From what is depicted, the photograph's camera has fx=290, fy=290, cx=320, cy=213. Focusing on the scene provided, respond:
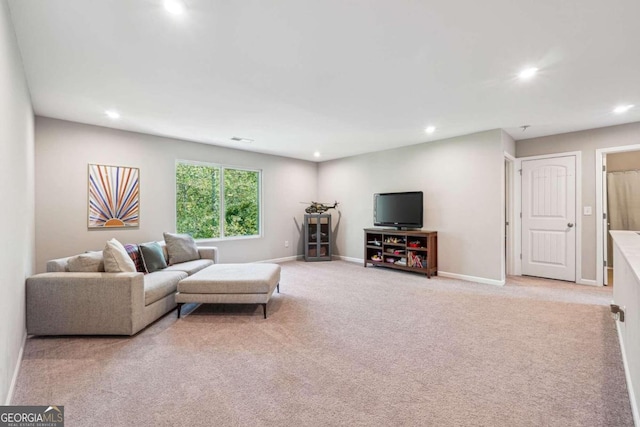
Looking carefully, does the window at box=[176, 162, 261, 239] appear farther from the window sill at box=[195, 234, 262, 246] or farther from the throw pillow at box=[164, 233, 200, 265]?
the throw pillow at box=[164, 233, 200, 265]

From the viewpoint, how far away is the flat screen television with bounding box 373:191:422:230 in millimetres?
5141

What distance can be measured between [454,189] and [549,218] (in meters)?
1.53

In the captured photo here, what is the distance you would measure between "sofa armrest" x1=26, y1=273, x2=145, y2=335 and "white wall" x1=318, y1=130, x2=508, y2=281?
14.6 feet

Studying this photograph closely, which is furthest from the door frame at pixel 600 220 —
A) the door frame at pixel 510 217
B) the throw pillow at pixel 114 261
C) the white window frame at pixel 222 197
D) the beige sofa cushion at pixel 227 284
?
the throw pillow at pixel 114 261

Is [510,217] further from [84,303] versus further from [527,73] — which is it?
[84,303]

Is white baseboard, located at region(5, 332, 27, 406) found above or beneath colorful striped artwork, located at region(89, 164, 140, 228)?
beneath

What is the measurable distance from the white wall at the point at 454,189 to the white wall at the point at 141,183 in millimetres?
1858

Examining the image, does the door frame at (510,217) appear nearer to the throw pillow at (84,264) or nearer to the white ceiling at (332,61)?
the white ceiling at (332,61)

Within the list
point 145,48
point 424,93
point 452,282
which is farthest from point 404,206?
point 145,48

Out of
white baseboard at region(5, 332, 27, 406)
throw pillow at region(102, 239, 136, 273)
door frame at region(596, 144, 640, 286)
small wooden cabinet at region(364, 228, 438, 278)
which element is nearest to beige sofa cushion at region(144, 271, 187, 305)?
throw pillow at region(102, 239, 136, 273)

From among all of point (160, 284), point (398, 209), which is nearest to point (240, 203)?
point (160, 284)

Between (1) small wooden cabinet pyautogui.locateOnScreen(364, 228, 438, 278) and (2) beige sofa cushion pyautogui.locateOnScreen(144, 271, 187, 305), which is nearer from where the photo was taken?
(2) beige sofa cushion pyautogui.locateOnScreen(144, 271, 187, 305)

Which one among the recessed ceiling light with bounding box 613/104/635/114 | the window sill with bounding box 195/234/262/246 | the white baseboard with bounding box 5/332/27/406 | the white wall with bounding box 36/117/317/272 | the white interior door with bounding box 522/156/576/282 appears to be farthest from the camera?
the window sill with bounding box 195/234/262/246

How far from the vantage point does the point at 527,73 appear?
256 cm
